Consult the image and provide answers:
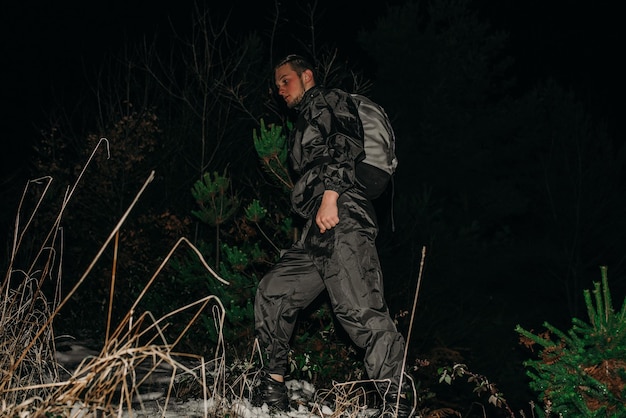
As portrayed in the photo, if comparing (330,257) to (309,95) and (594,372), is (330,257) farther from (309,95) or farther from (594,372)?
(594,372)

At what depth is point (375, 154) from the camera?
138 inches

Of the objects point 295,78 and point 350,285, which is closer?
point 350,285

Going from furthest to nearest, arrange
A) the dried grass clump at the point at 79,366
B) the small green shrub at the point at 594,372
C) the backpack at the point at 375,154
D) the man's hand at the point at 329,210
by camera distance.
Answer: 1. the backpack at the point at 375,154
2. the man's hand at the point at 329,210
3. the small green shrub at the point at 594,372
4. the dried grass clump at the point at 79,366

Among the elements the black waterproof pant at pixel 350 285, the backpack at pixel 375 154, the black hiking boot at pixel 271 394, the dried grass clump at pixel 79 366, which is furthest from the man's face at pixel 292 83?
the black hiking boot at pixel 271 394

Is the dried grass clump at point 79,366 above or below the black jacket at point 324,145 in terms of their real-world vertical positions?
below

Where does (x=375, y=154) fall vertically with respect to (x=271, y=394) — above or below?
above

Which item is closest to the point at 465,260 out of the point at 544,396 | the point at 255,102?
the point at 255,102

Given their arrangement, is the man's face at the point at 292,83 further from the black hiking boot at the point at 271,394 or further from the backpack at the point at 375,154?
the black hiking boot at the point at 271,394

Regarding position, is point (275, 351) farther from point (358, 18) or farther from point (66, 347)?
point (358, 18)

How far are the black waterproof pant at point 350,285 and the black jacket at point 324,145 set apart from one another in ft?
0.44

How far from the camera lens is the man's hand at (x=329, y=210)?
329 cm

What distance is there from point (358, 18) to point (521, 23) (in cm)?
661

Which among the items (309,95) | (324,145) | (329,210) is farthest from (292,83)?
(329,210)

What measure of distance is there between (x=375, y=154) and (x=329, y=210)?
0.41 metres
